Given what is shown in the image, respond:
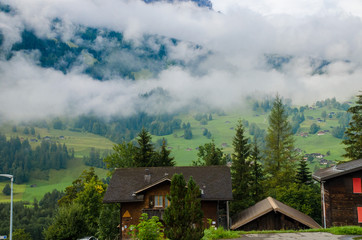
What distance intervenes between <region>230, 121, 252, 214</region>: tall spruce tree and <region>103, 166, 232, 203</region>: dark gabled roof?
30.0 feet

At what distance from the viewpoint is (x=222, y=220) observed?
3719 centimetres

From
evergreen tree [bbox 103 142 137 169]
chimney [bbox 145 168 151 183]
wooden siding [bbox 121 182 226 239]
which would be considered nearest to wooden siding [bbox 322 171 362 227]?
wooden siding [bbox 121 182 226 239]

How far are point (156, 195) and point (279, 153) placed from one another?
24707 millimetres

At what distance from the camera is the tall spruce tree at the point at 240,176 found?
45.7 m

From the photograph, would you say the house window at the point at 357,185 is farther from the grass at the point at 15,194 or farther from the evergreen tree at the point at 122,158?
the grass at the point at 15,194

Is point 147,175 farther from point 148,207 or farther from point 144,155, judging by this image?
point 144,155

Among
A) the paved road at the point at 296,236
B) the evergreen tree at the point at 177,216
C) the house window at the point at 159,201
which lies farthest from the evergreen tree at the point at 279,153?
the evergreen tree at the point at 177,216

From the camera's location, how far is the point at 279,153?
2048 inches

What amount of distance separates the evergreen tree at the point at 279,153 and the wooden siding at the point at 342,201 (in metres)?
20.7

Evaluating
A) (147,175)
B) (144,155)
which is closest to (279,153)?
(144,155)

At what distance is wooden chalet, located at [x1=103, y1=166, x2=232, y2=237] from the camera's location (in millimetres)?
34594

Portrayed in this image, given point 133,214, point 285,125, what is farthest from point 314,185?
point 133,214

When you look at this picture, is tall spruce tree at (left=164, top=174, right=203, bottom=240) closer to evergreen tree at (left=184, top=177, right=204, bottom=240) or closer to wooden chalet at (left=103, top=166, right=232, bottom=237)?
evergreen tree at (left=184, top=177, right=204, bottom=240)

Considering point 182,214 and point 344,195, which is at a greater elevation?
point 182,214
